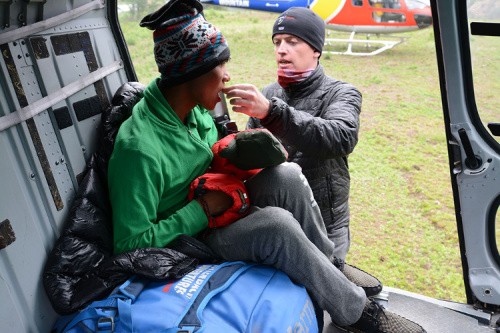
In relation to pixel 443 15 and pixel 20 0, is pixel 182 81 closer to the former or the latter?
pixel 20 0

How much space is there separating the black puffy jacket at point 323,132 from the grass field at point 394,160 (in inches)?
49.3

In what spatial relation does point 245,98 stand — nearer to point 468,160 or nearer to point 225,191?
point 225,191

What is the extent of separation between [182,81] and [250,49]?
25.3 feet

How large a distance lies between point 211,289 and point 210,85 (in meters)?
0.80

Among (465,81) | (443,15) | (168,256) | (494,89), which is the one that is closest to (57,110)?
(168,256)

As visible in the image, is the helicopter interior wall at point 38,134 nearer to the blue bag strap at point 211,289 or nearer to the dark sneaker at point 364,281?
the blue bag strap at point 211,289

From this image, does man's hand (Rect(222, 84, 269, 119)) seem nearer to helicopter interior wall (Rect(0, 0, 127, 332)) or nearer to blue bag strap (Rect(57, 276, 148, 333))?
helicopter interior wall (Rect(0, 0, 127, 332))

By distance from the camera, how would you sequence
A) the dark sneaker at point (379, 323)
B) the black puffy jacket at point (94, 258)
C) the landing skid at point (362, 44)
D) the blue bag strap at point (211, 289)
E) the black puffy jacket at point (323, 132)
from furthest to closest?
the landing skid at point (362, 44) < the dark sneaker at point (379, 323) < the black puffy jacket at point (323, 132) < the black puffy jacket at point (94, 258) < the blue bag strap at point (211, 289)

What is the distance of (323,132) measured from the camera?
2.18 meters

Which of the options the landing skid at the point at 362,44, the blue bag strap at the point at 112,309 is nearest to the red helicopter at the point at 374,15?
the landing skid at the point at 362,44

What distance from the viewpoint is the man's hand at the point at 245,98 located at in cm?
199

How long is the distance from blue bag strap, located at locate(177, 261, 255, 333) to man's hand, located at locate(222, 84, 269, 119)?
0.63 m

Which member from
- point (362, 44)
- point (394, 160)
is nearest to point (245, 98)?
point (394, 160)

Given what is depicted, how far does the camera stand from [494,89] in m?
2.37
